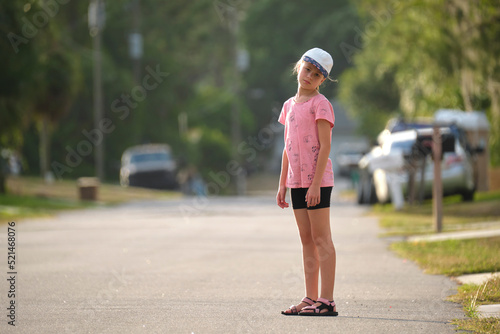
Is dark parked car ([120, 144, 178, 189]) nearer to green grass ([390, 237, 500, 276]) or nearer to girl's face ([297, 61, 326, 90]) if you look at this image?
green grass ([390, 237, 500, 276])

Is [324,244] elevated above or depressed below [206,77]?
below

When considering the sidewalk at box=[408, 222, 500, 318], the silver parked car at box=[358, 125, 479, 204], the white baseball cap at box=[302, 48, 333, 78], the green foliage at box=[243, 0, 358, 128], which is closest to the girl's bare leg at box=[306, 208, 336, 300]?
the white baseball cap at box=[302, 48, 333, 78]

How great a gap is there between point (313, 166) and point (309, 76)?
2.12 feet

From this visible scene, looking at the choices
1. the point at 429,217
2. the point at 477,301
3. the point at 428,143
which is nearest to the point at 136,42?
the point at 428,143

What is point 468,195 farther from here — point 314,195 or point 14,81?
point 314,195

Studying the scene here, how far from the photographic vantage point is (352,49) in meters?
66.8

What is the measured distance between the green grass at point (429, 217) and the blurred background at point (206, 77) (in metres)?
1.56

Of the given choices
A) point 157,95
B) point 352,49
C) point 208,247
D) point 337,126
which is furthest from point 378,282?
point 337,126

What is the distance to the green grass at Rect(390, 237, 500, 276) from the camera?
1042cm

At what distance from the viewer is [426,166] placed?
22359mm

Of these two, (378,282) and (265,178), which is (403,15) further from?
(265,178)

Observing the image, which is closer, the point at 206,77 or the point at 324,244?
the point at 324,244

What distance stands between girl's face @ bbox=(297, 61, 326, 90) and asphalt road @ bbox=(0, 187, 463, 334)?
167 centimetres

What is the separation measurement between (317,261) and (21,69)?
2028 cm
